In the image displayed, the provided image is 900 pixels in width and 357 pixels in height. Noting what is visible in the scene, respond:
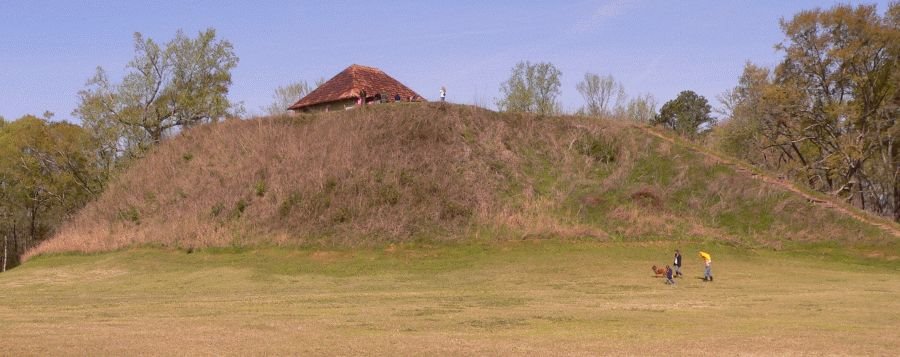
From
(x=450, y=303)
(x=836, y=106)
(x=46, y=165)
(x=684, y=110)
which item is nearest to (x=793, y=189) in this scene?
(x=836, y=106)

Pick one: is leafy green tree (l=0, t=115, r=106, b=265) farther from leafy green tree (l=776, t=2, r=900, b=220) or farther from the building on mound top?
leafy green tree (l=776, t=2, r=900, b=220)

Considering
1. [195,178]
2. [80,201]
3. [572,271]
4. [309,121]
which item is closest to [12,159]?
[80,201]

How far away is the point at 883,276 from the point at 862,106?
25.8 meters

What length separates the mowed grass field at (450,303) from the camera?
14398 millimetres

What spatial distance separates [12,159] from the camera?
63.9 m

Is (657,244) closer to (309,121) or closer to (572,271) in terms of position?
(572,271)

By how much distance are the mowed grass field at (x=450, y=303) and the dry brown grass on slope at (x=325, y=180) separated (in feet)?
6.76

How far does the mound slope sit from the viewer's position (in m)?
41.0

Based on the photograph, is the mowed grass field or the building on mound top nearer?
the mowed grass field

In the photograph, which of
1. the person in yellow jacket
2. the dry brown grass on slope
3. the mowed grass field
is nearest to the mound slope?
the dry brown grass on slope

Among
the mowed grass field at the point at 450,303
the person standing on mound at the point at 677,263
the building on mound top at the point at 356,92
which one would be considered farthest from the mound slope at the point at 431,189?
the person standing on mound at the point at 677,263

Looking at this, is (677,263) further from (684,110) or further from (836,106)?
(684,110)

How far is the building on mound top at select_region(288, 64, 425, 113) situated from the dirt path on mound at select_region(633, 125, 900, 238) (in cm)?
1710

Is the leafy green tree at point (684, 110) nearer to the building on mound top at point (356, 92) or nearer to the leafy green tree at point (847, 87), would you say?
the leafy green tree at point (847, 87)
